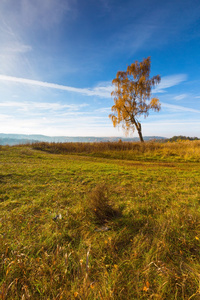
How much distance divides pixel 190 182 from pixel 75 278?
6.25 meters

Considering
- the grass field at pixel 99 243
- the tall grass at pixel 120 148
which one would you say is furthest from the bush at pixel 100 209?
the tall grass at pixel 120 148

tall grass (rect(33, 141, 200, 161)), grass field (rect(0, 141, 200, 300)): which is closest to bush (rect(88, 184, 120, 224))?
grass field (rect(0, 141, 200, 300))

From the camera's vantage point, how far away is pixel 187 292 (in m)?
1.79

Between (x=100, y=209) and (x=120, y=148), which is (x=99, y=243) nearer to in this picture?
(x=100, y=209)

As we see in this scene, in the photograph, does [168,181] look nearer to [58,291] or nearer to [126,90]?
[58,291]

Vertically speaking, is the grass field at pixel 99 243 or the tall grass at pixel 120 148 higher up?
the tall grass at pixel 120 148

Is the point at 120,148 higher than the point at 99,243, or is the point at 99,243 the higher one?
the point at 120,148

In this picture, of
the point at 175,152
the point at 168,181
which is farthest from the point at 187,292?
the point at 175,152

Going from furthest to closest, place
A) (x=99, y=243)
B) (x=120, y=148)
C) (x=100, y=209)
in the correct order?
(x=120, y=148)
(x=100, y=209)
(x=99, y=243)

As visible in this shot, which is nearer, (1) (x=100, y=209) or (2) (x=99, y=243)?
(2) (x=99, y=243)

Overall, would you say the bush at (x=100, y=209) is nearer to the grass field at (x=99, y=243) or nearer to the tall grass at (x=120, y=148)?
the grass field at (x=99, y=243)

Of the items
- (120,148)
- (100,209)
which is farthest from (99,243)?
(120,148)

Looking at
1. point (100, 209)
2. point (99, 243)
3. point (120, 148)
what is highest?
point (120, 148)

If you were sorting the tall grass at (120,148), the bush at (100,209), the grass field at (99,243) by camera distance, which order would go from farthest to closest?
the tall grass at (120,148), the bush at (100,209), the grass field at (99,243)
